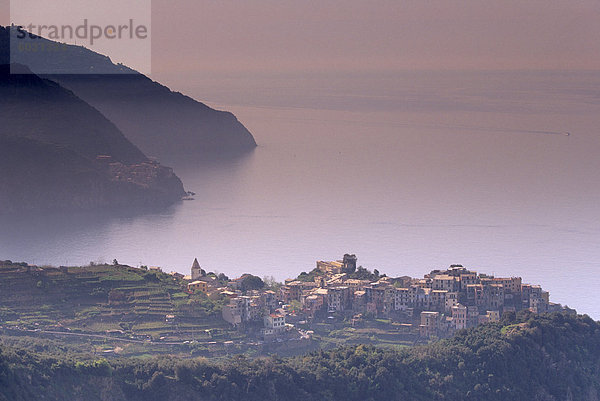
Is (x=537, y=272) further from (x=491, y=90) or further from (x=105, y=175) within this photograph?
(x=491, y=90)

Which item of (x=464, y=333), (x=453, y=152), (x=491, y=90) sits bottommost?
(x=464, y=333)

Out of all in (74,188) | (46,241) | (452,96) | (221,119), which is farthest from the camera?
(452,96)

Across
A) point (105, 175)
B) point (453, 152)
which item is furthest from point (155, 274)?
point (453, 152)

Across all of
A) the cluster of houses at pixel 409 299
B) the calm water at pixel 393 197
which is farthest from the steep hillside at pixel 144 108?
the cluster of houses at pixel 409 299

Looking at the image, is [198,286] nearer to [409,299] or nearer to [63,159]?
[409,299]

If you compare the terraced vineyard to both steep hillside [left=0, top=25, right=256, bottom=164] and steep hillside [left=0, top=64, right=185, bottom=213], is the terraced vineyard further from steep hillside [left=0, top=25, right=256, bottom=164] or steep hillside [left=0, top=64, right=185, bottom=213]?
steep hillside [left=0, top=25, right=256, bottom=164]

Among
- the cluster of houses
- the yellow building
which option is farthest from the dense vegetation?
the yellow building
